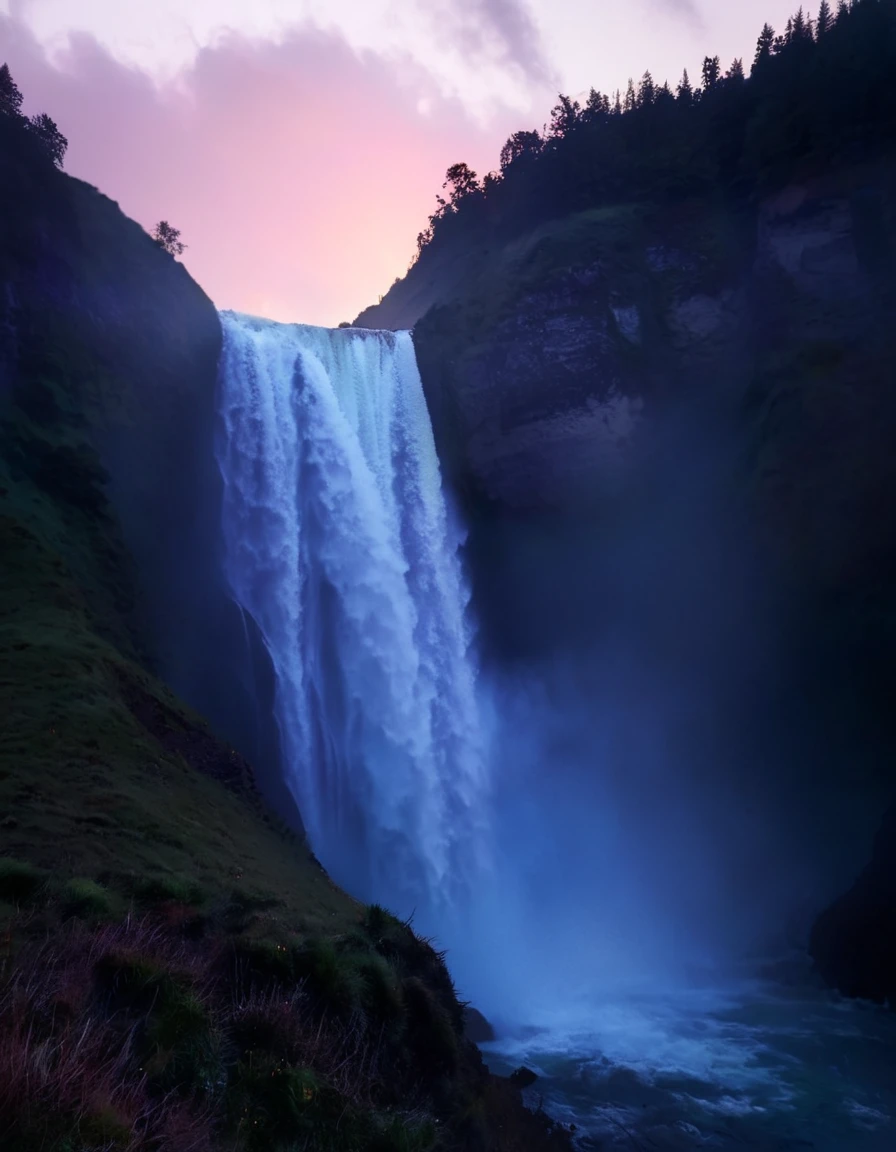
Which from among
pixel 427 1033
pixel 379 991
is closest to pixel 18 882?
pixel 379 991

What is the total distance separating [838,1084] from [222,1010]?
17.8 metres

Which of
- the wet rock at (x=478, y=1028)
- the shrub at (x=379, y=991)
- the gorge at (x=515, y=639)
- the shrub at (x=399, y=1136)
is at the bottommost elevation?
the wet rock at (x=478, y=1028)

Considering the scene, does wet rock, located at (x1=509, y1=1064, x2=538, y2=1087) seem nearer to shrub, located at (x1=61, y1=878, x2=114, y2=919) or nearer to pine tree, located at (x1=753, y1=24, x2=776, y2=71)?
shrub, located at (x1=61, y1=878, x2=114, y2=919)

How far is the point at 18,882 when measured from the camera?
825cm

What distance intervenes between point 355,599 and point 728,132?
31.3 meters

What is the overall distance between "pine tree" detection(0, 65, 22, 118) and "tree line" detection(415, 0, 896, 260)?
2450cm

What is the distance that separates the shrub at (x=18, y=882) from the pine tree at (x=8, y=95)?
32.0 m

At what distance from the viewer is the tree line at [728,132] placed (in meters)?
35.4

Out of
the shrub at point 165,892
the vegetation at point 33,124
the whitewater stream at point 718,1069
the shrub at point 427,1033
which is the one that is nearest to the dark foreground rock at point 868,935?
the whitewater stream at point 718,1069

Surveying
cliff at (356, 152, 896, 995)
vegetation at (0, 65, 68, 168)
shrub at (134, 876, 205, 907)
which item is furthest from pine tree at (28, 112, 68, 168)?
shrub at (134, 876, 205, 907)

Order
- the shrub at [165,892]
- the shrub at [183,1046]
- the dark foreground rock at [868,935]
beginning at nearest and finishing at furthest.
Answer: the shrub at [183,1046] → the shrub at [165,892] → the dark foreground rock at [868,935]

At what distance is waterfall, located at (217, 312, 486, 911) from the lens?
27.7 metres

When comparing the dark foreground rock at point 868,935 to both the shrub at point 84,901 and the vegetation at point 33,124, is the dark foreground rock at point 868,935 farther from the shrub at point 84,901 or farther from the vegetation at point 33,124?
the vegetation at point 33,124

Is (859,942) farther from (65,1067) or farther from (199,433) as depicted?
(199,433)
